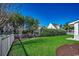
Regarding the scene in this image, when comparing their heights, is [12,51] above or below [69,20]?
below

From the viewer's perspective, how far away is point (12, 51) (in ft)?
18.0

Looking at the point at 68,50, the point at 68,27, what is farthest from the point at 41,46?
the point at 68,27

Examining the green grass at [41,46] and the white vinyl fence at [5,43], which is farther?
the green grass at [41,46]

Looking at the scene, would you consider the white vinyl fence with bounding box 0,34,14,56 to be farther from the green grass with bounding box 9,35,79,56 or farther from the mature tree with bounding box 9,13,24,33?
the mature tree with bounding box 9,13,24,33

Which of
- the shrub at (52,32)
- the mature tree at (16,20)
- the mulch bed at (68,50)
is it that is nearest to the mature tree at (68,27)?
the shrub at (52,32)

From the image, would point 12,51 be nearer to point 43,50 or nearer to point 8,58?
point 8,58

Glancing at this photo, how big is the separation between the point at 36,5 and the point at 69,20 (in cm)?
68

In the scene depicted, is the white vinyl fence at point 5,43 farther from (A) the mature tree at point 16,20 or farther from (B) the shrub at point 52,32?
(B) the shrub at point 52,32

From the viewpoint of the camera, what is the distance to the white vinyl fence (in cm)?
532

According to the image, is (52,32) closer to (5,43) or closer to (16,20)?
(16,20)

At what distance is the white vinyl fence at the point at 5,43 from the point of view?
209 inches

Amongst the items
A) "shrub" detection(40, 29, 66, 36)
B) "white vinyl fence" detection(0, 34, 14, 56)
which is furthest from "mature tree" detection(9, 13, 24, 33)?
"shrub" detection(40, 29, 66, 36)

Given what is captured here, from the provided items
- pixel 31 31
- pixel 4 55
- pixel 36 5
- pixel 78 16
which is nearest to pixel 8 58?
pixel 4 55

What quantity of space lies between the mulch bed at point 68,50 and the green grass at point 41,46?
0.06m
